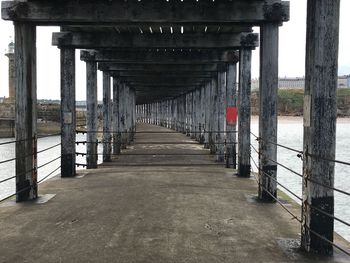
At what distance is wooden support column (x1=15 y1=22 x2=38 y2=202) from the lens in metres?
8.06

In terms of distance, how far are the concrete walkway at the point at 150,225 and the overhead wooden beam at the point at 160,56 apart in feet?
15.2

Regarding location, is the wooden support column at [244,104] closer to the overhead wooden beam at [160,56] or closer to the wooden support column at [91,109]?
the overhead wooden beam at [160,56]

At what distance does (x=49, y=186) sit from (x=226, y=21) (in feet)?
18.5

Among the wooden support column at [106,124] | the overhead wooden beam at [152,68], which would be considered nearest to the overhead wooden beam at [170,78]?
the overhead wooden beam at [152,68]

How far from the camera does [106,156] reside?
51.5 feet

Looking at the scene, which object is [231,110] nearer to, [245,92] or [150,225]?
[245,92]

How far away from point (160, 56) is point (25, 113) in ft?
23.2

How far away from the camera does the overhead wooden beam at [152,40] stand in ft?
35.1

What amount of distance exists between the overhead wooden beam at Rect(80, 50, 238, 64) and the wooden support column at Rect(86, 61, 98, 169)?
13.7 inches

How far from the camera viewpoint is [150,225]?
6.26m

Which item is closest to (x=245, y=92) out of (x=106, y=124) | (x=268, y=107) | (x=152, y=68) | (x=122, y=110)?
(x=268, y=107)

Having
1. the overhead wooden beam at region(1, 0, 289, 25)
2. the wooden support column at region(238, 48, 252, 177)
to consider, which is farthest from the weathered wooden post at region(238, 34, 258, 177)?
the overhead wooden beam at region(1, 0, 289, 25)

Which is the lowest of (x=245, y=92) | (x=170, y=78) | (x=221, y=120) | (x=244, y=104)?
(x=221, y=120)

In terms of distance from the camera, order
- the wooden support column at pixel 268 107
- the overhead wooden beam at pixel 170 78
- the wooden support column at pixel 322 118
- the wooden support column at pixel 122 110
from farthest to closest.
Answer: the wooden support column at pixel 122 110 → the overhead wooden beam at pixel 170 78 → the wooden support column at pixel 268 107 → the wooden support column at pixel 322 118
